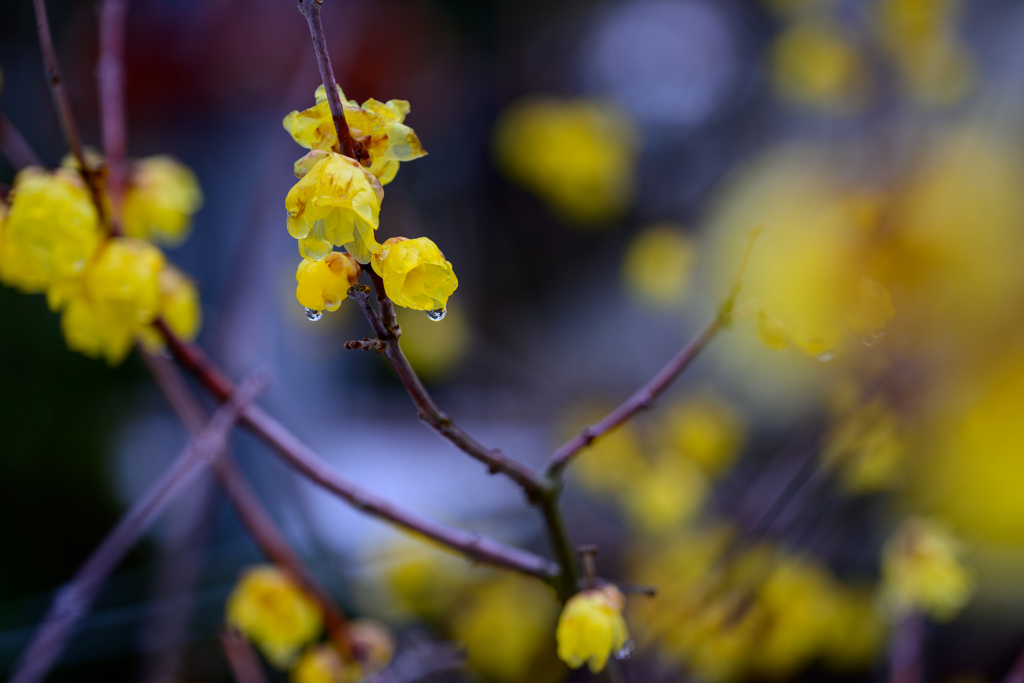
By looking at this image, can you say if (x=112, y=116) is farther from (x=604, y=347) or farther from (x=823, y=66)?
(x=604, y=347)

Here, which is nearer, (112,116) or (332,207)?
(332,207)

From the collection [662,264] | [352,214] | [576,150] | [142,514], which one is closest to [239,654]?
[142,514]

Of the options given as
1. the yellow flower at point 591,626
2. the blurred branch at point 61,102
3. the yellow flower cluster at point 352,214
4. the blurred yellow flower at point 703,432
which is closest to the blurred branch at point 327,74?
the yellow flower cluster at point 352,214

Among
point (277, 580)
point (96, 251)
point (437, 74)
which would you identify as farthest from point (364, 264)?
point (437, 74)

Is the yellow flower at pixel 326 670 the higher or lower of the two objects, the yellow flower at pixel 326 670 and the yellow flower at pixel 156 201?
the lower

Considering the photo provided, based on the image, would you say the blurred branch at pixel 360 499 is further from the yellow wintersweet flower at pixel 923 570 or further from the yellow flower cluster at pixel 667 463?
the yellow flower cluster at pixel 667 463

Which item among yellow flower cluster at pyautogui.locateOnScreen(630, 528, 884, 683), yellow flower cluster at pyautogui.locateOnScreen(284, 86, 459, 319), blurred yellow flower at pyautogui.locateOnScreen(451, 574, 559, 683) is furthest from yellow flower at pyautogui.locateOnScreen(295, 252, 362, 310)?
blurred yellow flower at pyautogui.locateOnScreen(451, 574, 559, 683)

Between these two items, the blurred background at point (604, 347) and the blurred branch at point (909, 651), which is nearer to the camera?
the blurred branch at point (909, 651)
